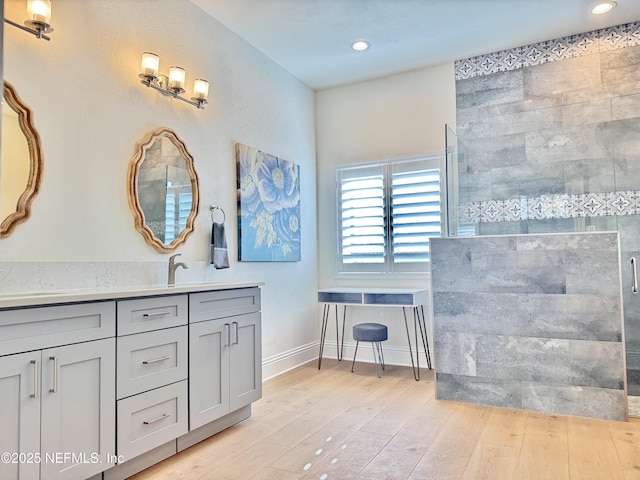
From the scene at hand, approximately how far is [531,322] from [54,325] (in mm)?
2931

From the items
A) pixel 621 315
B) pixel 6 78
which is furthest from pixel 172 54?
pixel 621 315

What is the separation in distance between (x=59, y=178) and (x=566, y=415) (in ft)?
11.5

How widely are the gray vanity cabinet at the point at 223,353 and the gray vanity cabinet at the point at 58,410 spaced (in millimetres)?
539

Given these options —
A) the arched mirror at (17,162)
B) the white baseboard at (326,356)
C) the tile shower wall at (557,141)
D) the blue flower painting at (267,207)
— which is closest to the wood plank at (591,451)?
the tile shower wall at (557,141)

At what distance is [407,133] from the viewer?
460 cm

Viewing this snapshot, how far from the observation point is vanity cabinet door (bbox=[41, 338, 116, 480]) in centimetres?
178

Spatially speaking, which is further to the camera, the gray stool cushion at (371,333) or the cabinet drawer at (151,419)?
the gray stool cushion at (371,333)

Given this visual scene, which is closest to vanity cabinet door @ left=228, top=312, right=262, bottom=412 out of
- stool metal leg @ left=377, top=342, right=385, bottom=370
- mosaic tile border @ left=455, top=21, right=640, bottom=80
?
stool metal leg @ left=377, top=342, right=385, bottom=370

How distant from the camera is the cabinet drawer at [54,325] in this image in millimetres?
1679

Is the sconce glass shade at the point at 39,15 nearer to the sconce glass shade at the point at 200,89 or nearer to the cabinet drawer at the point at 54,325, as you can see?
the sconce glass shade at the point at 200,89

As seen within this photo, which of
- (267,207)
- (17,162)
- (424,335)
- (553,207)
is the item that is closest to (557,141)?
(553,207)

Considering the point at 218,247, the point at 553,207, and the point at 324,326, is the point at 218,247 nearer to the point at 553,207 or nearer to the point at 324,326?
the point at 324,326

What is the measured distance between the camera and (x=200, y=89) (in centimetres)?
320

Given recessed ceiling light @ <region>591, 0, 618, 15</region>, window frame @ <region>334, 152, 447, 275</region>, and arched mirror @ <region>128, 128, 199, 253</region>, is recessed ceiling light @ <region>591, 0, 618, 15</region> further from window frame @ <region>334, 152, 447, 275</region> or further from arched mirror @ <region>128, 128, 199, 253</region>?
arched mirror @ <region>128, 128, 199, 253</region>
